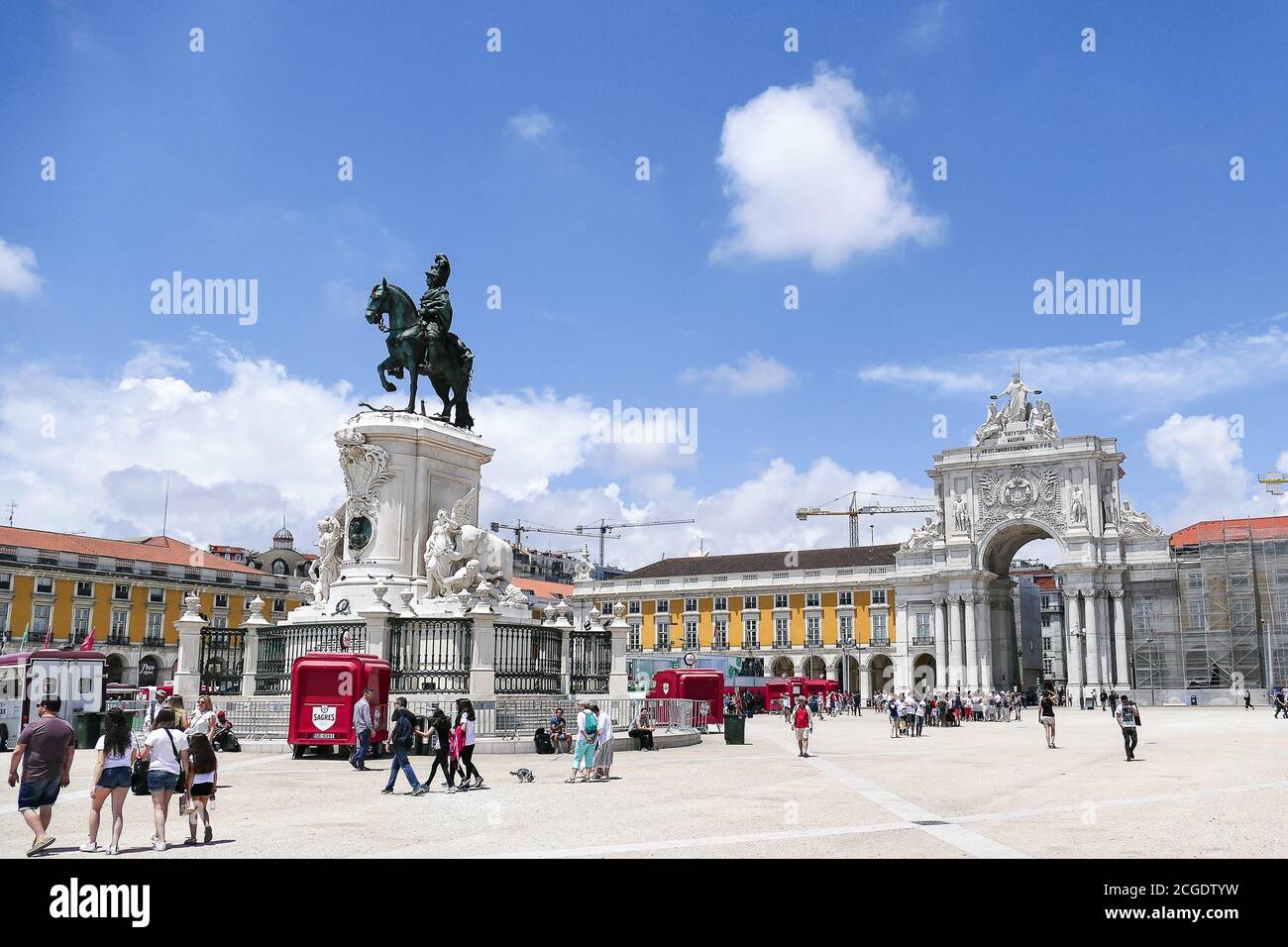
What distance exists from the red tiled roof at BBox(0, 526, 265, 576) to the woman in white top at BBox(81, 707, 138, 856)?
6042 centimetres

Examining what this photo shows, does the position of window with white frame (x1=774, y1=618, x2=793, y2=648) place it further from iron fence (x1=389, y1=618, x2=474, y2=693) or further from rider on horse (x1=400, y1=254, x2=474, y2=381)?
iron fence (x1=389, y1=618, x2=474, y2=693)

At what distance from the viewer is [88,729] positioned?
24.3m

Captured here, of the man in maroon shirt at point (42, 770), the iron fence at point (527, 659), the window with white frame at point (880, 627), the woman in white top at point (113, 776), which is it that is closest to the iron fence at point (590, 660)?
the iron fence at point (527, 659)

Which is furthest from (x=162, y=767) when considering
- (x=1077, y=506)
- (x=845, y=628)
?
(x=845, y=628)

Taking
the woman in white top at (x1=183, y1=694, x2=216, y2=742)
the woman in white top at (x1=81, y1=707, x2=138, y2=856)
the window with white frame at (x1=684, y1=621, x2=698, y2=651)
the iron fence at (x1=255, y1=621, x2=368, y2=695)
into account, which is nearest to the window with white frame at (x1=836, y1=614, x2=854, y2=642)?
the window with white frame at (x1=684, y1=621, x2=698, y2=651)

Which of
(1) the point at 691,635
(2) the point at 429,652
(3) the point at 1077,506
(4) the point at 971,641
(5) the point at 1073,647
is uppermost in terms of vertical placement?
(3) the point at 1077,506

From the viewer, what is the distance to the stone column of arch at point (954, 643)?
77188 mm

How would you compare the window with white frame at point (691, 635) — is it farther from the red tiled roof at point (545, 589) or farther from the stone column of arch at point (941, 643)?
the stone column of arch at point (941, 643)

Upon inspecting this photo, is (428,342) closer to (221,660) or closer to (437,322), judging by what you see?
(437,322)

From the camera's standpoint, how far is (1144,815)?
42.8 feet

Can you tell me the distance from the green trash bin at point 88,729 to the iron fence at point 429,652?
6774 mm

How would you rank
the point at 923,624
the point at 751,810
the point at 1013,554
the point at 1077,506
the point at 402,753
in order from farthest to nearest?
1. the point at 1013,554
2. the point at 923,624
3. the point at 1077,506
4. the point at 402,753
5. the point at 751,810

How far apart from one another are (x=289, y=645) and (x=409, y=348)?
7.31 metres

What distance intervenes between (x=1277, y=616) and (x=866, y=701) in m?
26.5
